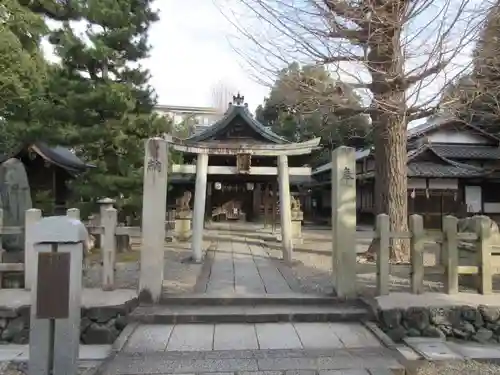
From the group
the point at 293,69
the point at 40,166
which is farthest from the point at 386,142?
the point at 40,166

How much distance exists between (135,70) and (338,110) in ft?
20.4

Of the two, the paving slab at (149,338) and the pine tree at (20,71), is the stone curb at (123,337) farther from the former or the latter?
the pine tree at (20,71)

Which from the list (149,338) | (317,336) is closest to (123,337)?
(149,338)

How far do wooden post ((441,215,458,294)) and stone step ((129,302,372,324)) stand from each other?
1322 mm

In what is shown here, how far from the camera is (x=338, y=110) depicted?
9.02 metres

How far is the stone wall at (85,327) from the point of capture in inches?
217

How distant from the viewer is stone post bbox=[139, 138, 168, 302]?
6.26 metres

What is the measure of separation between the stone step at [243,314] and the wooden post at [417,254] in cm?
84

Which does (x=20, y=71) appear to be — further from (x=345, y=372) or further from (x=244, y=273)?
(x=345, y=372)

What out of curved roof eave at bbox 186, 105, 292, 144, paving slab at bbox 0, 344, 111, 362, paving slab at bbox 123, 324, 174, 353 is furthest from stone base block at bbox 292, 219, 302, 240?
paving slab at bbox 0, 344, 111, 362

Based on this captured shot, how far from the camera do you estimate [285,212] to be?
34.4 ft

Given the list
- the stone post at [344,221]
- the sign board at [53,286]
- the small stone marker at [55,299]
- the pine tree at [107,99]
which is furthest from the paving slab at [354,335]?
the pine tree at [107,99]

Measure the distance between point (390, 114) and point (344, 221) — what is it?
3399mm

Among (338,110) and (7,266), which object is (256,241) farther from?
(7,266)
